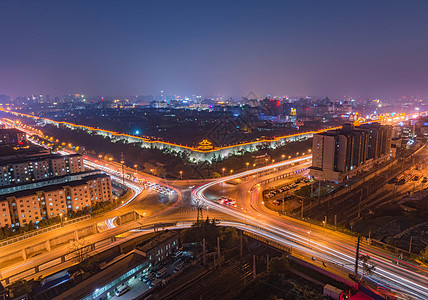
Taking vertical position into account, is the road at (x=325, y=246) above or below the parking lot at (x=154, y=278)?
above

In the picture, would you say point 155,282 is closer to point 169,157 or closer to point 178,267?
point 178,267

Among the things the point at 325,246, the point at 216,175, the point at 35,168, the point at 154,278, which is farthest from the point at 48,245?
the point at 325,246

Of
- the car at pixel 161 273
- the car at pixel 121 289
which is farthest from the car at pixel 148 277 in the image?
the car at pixel 121 289

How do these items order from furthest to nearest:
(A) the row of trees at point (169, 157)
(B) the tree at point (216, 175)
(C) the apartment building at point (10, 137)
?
(C) the apartment building at point (10, 137) < (A) the row of trees at point (169, 157) < (B) the tree at point (216, 175)

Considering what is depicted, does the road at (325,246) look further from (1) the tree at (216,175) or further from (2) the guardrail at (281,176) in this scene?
(1) the tree at (216,175)

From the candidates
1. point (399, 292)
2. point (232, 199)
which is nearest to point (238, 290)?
point (399, 292)

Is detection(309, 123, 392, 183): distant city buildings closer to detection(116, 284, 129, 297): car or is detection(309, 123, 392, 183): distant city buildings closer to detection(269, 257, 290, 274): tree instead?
detection(269, 257, 290, 274): tree
